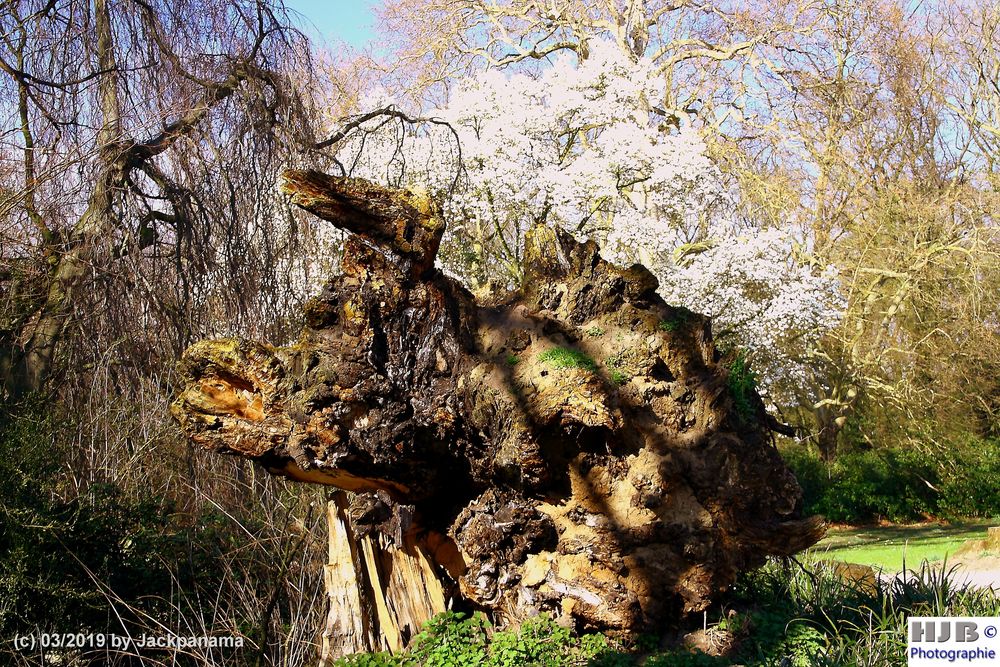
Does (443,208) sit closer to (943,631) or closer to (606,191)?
(606,191)

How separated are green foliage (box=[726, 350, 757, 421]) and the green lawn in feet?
20.4

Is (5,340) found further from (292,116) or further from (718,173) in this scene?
(718,173)

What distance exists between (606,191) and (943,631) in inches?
426

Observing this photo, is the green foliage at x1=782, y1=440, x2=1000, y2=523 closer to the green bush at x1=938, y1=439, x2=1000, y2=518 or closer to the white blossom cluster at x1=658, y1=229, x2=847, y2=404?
the green bush at x1=938, y1=439, x2=1000, y2=518

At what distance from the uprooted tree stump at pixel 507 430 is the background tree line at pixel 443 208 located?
0.99 metres

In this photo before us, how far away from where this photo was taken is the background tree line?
219 inches

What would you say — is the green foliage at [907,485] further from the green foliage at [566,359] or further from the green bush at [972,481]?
the green foliage at [566,359]

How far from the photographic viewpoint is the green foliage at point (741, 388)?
5.33m

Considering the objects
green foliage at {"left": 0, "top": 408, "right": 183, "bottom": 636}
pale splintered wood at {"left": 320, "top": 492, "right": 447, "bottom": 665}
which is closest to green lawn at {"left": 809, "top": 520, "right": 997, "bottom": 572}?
pale splintered wood at {"left": 320, "top": 492, "right": 447, "bottom": 665}

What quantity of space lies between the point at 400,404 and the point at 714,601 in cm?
218

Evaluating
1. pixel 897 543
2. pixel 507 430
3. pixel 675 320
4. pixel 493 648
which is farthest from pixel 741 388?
pixel 897 543

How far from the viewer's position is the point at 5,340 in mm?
5543

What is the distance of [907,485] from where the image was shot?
1830 centimetres

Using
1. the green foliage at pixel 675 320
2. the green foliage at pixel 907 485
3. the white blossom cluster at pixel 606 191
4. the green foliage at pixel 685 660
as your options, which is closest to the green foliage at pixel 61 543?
the green foliage at pixel 685 660
